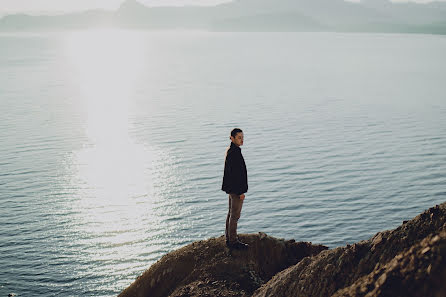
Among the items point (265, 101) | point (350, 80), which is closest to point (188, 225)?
point (265, 101)

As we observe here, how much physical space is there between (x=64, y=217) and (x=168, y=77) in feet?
351

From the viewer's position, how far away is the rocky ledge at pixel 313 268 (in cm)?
822

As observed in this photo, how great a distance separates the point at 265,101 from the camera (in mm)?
93875

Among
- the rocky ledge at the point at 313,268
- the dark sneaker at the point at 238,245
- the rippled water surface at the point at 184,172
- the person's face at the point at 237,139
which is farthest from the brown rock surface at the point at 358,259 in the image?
the rippled water surface at the point at 184,172

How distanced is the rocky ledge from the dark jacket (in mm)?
2212

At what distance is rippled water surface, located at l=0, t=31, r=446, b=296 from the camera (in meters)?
32.9

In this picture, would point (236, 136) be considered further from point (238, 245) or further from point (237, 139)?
point (238, 245)

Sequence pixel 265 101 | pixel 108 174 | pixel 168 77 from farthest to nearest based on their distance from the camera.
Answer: pixel 168 77 < pixel 265 101 < pixel 108 174

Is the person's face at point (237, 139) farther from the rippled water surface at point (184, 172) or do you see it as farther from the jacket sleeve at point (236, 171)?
the rippled water surface at point (184, 172)

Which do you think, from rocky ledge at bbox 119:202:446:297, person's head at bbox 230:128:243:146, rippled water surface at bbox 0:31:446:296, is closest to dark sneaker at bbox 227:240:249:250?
rocky ledge at bbox 119:202:446:297

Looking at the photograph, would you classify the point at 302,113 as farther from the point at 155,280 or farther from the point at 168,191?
the point at 155,280

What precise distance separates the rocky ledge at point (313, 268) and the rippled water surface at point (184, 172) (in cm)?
1349

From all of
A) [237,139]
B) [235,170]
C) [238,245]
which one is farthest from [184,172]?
[237,139]

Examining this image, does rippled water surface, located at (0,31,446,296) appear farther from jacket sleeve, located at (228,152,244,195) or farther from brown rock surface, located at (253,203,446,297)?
brown rock surface, located at (253,203,446,297)
